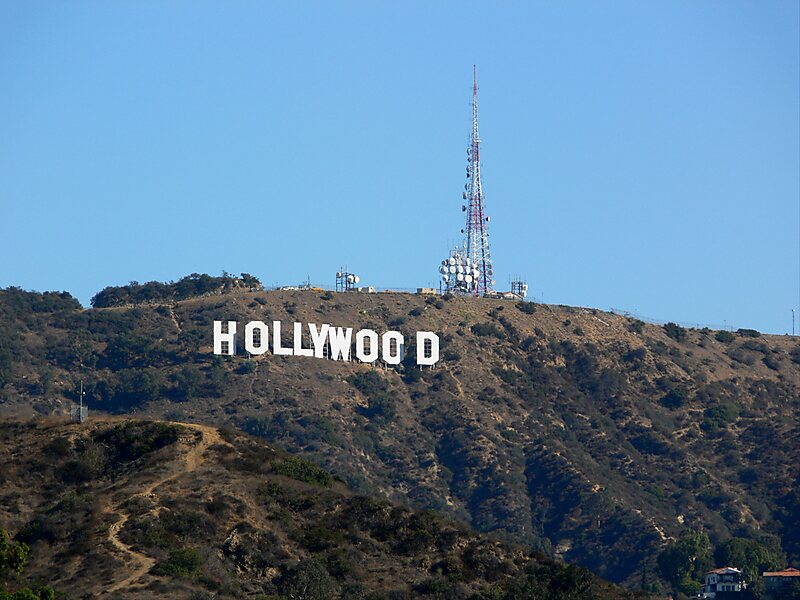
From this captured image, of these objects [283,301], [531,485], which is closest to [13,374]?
[283,301]

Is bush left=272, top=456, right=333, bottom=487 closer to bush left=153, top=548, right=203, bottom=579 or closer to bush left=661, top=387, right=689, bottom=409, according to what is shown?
bush left=153, top=548, right=203, bottom=579

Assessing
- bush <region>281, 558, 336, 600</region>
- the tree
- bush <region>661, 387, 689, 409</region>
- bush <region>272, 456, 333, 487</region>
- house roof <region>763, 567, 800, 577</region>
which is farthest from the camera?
bush <region>661, 387, 689, 409</region>

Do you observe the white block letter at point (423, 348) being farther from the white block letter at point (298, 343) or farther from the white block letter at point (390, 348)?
the white block letter at point (298, 343)

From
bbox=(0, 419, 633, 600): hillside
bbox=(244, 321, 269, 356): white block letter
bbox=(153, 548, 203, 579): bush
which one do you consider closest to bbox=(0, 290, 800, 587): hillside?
bbox=(244, 321, 269, 356): white block letter

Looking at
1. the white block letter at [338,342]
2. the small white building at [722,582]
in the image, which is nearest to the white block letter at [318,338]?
the white block letter at [338,342]

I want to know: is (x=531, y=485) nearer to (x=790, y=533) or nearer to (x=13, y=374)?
(x=790, y=533)

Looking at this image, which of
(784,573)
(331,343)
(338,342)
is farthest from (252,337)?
(784,573)
